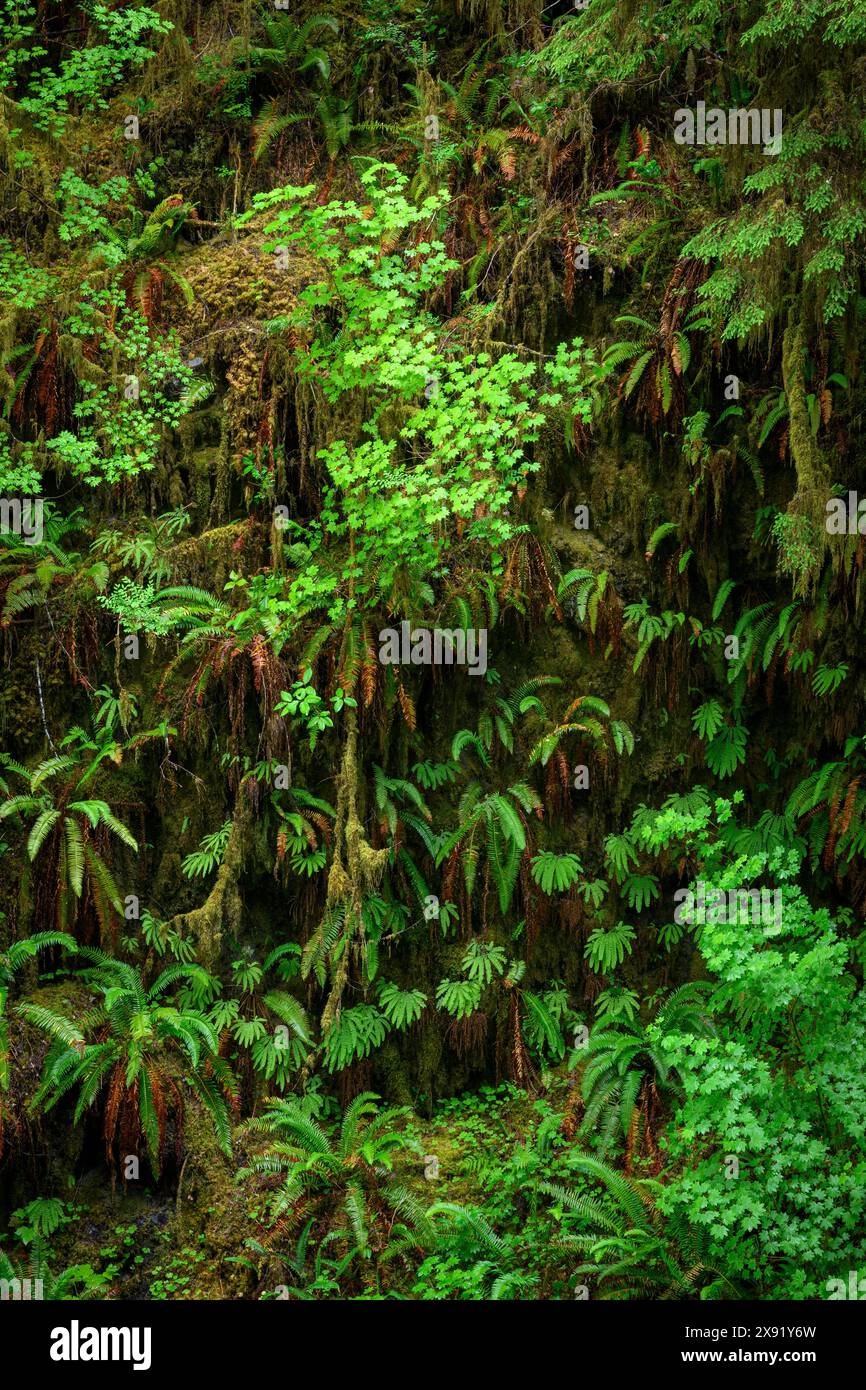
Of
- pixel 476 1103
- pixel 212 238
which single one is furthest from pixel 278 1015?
pixel 212 238

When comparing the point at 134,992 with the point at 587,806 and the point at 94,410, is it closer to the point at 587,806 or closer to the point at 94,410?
the point at 587,806

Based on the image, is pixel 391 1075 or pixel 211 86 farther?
pixel 211 86

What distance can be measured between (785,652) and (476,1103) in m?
4.34

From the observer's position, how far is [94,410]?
991cm

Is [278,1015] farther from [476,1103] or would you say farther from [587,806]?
[587,806]

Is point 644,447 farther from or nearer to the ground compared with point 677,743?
farther from the ground

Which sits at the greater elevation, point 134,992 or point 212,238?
point 212,238

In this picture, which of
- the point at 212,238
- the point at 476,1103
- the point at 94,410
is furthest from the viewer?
the point at 212,238

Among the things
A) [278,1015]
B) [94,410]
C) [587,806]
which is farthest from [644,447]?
[278,1015]

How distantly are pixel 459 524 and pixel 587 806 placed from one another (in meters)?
2.56

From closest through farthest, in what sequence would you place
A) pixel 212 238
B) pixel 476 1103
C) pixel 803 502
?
pixel 803 502
pixel 476 1103
pixel 212 238

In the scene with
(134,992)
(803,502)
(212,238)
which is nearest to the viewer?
(803,502)

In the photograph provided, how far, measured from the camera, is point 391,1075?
9.23 m

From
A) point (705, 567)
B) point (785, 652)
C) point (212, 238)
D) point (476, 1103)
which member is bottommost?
point (476, 1103)
